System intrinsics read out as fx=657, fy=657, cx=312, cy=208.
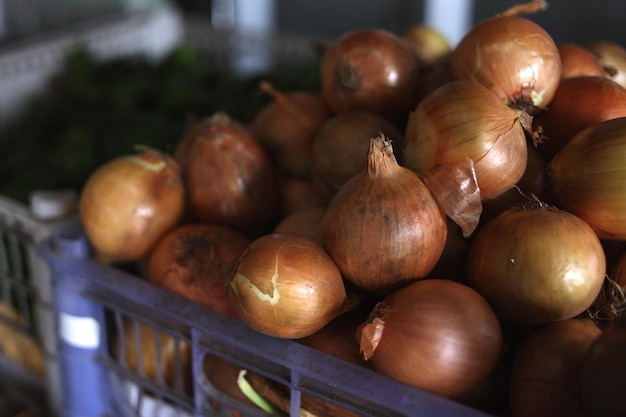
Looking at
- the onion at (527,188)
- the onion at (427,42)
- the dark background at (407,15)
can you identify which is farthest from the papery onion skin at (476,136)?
the dark background at (407,15)

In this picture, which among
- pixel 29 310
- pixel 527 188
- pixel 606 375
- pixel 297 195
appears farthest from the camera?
pixel 29 310

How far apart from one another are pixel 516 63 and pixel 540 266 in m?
0.22

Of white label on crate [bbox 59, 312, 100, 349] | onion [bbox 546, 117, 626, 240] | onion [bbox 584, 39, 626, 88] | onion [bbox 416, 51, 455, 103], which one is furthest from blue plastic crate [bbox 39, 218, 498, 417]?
onion [bbox 584, 39, 626, 88]

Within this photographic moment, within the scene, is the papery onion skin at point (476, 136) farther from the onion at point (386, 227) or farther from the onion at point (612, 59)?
the onion at point (612, 59)

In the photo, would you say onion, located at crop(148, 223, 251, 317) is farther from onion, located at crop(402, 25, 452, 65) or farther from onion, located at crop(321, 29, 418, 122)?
onion, located at crop(402, 25, 452, 65)

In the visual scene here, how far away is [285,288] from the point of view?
534 millimetres

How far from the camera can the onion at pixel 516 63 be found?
2.06ft

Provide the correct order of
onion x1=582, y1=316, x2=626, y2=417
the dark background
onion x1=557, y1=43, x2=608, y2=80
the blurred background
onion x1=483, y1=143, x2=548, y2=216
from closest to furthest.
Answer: onion x1=582, y1=316, x2=626, y2=417, onion x1=483, y1=143, x2=548, y2=216, onion x1=557, y1=43, x2=608, y2=80, the blurred background, the dark background

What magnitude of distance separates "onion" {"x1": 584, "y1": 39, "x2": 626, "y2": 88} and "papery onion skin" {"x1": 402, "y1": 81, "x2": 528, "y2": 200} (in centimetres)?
25

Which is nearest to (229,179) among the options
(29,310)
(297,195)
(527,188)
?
(297,195)

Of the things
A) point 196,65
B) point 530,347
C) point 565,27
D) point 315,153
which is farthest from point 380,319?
point 565,27

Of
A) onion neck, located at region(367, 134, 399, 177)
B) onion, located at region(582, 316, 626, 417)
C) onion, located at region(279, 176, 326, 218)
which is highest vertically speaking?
onion neck, located at region(367, 134, 399, 177)

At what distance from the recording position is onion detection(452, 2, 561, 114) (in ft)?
2.06

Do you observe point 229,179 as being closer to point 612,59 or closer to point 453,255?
point 453,255
